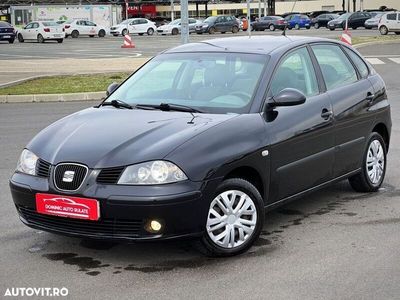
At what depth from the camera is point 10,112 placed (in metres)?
13.5

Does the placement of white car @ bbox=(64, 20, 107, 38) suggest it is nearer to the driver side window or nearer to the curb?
the curb

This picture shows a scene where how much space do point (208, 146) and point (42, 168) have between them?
1.20 metres

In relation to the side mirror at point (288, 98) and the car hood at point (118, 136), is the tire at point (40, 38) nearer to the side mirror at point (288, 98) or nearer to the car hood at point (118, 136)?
the car hood at point (118, 136)

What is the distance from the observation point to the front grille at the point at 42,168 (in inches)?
185

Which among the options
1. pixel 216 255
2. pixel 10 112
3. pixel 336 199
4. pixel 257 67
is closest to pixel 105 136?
pixel 216 255

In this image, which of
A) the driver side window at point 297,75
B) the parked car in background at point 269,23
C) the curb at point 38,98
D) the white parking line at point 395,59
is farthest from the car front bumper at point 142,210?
the parked car in background at point 269,23

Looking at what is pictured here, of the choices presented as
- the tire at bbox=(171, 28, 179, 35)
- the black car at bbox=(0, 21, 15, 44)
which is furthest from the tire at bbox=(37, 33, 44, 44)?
the tire at bbox=(171, 28, 179, 35)

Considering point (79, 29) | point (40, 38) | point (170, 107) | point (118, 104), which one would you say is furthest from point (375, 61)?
point (79, 29)

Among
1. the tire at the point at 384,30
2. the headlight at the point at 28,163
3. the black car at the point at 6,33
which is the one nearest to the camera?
the headlight at the point at 28,163

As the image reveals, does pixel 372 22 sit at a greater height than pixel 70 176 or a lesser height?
greater

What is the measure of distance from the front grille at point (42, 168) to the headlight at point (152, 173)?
0.60 meters

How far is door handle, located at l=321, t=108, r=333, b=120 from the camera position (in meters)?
5.77

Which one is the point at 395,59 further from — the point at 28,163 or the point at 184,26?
the point at 28,163

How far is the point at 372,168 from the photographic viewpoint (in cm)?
665
